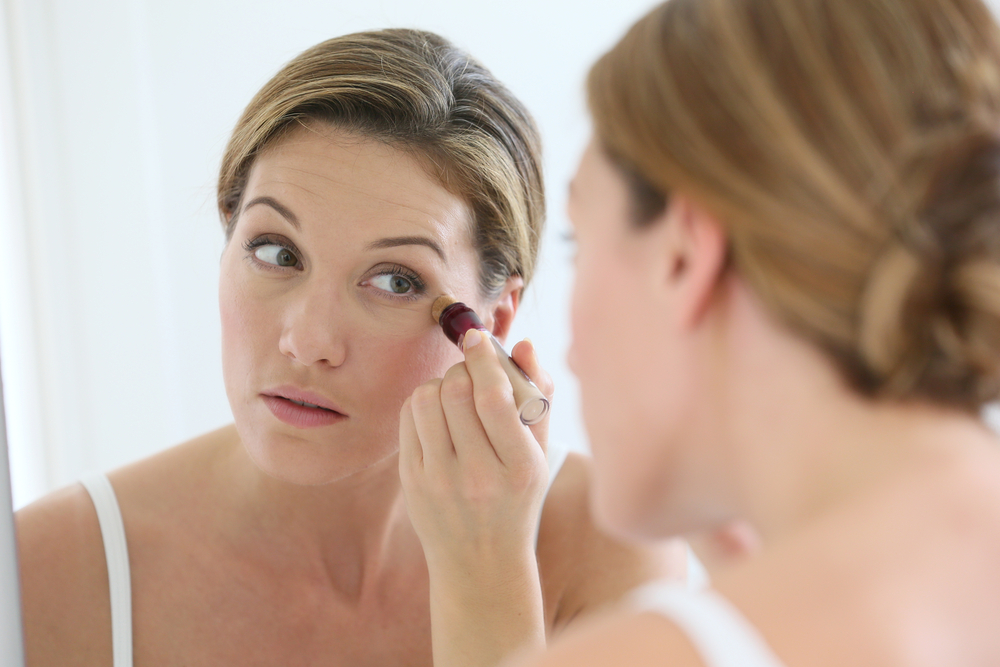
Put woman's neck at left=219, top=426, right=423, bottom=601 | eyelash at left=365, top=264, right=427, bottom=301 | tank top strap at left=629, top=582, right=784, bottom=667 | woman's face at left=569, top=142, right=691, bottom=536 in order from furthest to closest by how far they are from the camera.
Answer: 1. woman's neck at left=219, top=426, right=423, bottom=601
2. eyelash at left=365, top=264, right=427, bottom=301
3. woman's face at left=569, top=142, right=691, bottom=536
4. tank top strap at left=629, top=582, right=784, bottom=667

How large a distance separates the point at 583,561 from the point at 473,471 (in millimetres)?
319

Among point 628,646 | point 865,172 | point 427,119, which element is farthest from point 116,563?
point 865,172

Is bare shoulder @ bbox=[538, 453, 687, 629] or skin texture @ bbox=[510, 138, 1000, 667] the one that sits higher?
skin texture @ bbox=[510, 138, 1000, 667]

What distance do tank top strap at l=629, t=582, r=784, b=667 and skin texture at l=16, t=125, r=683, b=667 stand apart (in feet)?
1.15

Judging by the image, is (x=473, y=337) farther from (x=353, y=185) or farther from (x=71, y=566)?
(x=71, y=566)

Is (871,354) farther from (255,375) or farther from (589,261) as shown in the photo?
(255,375)

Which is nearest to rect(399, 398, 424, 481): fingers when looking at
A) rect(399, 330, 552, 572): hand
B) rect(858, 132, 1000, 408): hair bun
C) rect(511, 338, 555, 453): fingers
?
rect(399, 330, 552, 572): hand

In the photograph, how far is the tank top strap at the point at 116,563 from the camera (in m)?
0.83

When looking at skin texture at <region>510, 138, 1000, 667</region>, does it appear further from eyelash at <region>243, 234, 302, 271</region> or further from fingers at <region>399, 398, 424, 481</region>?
eyelash at <region>243, 234, 302, 271</region>

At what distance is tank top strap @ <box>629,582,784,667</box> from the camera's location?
1.21 ft

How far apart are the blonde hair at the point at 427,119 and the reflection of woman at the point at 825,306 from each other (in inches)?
16.4

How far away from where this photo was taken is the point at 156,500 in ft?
3.05

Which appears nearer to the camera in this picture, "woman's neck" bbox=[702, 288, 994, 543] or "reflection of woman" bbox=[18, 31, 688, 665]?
"woman's neck" bbox=[702, 288, 994, 543]

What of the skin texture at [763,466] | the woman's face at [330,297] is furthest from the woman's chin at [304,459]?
the skin texture at [763,466]
